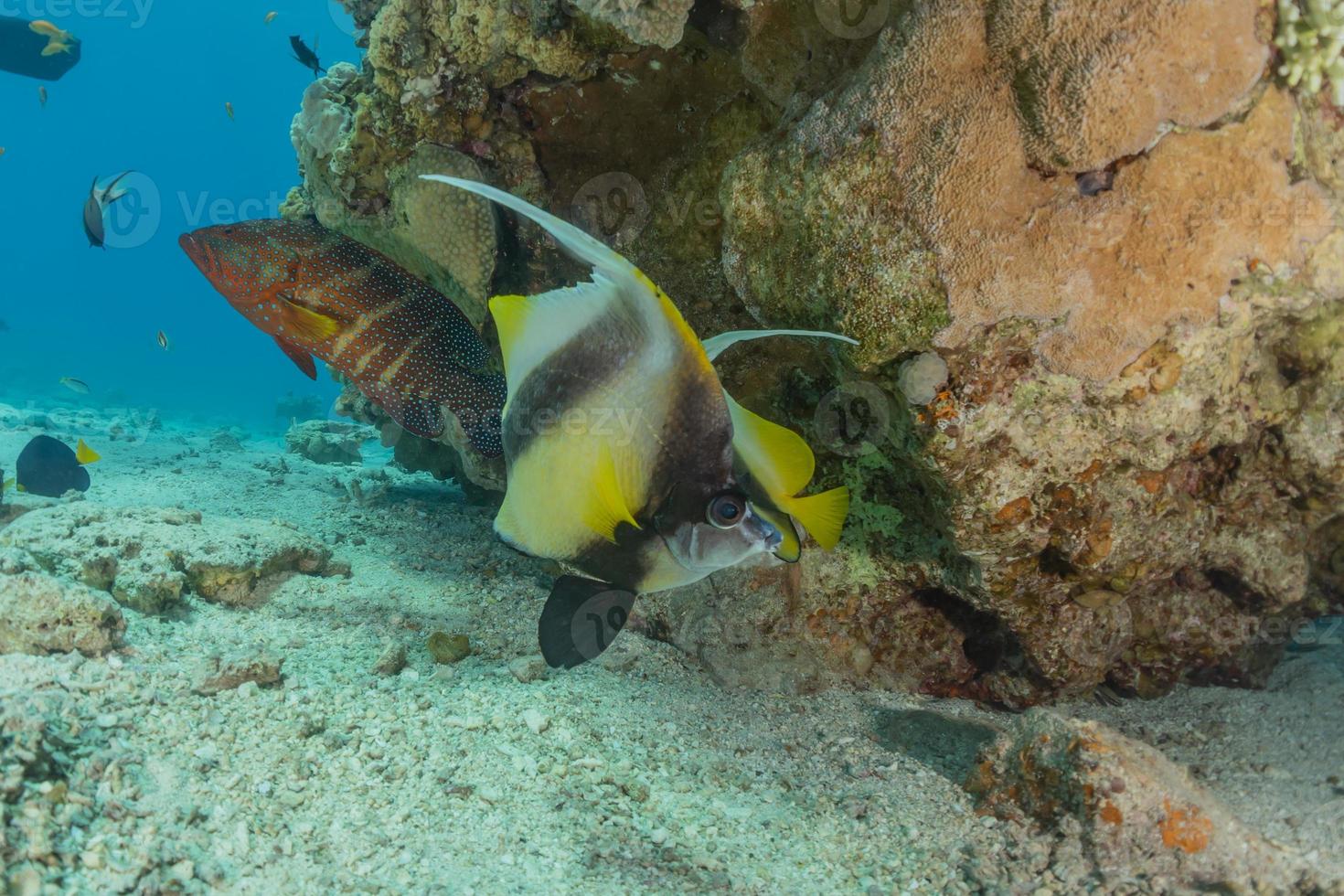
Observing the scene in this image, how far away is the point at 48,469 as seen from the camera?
594 centimetres

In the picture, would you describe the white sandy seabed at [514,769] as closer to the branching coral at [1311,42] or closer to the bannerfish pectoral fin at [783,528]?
the bannerfish pectoral fin at [783,528]

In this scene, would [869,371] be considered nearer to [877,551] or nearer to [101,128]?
[877,551]

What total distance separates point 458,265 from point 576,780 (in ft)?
9.31

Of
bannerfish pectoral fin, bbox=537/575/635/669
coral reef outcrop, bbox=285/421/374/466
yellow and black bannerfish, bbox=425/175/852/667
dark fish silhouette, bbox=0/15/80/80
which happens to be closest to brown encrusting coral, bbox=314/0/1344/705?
yellow and black bannerfish, bbox=425/175/852/667

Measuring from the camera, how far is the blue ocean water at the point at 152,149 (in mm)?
84812

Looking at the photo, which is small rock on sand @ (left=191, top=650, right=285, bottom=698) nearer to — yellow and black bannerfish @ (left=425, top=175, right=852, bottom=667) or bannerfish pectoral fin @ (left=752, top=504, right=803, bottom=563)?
yellow and black bannerfish @ (left=425, top=175, right=852, bottom=667)

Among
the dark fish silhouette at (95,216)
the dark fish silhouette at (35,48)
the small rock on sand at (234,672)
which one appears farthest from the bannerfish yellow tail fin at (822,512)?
the dark fish silhouette at (35,48)

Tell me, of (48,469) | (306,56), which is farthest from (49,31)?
(48,469)

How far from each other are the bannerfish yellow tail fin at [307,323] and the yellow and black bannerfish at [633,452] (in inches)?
75.5

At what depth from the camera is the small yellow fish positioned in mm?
10594

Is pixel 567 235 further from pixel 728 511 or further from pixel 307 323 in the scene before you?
pixel 307 323

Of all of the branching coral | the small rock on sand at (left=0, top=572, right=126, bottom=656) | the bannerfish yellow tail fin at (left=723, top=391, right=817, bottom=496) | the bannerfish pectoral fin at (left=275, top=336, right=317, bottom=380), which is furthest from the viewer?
the bannerfish pectoral fin at (left=275, top=336, right=317, bottom=380)

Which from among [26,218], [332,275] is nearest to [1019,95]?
[332,275]

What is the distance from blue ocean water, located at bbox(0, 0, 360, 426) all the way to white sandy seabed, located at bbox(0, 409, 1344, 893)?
259ft
